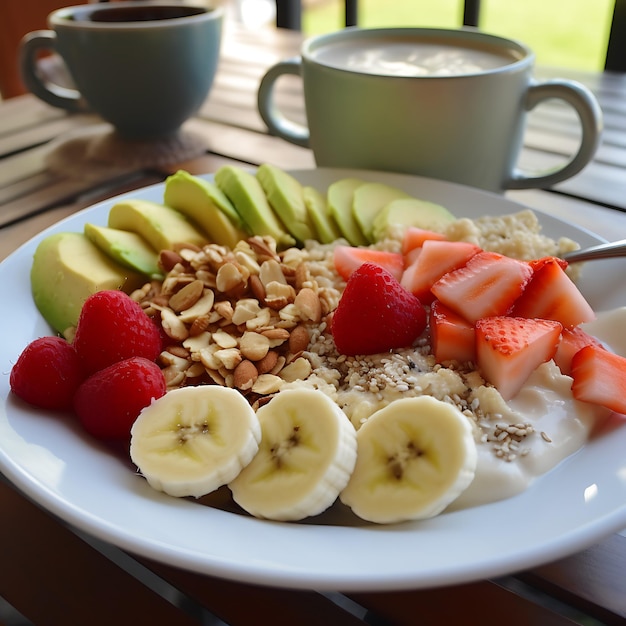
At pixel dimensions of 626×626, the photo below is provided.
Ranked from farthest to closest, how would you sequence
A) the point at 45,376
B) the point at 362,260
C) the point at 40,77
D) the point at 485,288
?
the point at 40,77, the point at 362,260, the point at 485,288, the point at 45,376

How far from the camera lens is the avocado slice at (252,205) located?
85 centimetres

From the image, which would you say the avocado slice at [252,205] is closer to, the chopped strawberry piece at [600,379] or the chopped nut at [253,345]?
the chopped nut at [253,345]

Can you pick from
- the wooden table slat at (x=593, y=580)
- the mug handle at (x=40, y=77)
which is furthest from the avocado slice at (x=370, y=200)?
the mug handle at (x=40, y=77)

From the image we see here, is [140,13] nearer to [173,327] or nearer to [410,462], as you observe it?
[173,327]

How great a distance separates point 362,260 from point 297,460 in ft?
1.08

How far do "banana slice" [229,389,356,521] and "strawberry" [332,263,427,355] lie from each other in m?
0.13

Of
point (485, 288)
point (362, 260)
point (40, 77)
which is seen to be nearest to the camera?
point (485, 288)

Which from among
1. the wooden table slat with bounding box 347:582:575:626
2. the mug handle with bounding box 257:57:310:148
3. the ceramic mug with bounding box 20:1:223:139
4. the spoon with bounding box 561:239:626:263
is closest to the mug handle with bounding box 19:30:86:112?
the ceramic mug with bounding box 20:1:223:139

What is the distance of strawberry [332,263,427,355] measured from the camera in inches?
26.3

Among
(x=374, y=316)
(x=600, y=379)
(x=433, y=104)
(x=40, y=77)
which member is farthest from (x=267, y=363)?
(x=40, y=77)

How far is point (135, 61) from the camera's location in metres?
1.06

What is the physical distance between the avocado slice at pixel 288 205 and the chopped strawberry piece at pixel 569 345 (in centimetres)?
37

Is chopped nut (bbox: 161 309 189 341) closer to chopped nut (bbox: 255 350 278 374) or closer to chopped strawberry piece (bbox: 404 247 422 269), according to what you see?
chopped nut (bbox: 255 350 278 374)

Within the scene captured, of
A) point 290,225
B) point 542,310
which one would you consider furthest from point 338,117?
point 542,310
